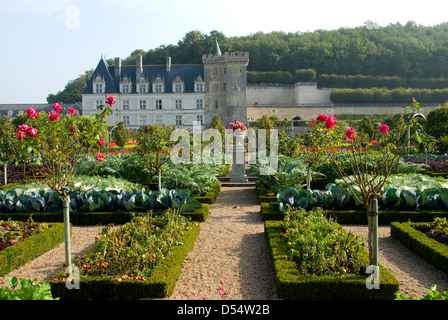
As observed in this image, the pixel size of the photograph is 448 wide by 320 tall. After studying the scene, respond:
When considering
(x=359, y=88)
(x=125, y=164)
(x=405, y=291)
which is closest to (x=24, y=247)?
(x=405, y=291)

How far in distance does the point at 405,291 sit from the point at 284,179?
517 cm

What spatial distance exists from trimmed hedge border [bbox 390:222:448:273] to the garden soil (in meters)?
0.08

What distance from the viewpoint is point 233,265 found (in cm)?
512

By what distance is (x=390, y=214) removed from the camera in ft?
23.6

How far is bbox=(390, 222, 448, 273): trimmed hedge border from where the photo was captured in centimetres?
487

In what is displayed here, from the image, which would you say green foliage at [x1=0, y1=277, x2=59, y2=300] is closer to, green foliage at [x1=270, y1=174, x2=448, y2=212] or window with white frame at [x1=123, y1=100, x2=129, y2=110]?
green foliage at [x1=270, y1=174, x2=448, y2=212]

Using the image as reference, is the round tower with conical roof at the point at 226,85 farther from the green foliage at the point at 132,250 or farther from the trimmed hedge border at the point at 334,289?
the trimmed hedge border at the point at 334,289

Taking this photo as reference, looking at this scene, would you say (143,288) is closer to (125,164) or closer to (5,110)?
(125,164)

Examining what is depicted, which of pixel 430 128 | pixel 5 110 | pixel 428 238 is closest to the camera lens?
pixel 428 238

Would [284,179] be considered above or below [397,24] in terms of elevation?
below

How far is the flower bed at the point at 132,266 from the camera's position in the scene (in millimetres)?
4105

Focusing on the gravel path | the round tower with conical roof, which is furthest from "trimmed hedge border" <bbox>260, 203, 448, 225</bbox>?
the round tower with conical roof

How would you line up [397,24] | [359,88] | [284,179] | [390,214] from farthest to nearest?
[397,24] → [359,88] → [284,179] → [390,214]

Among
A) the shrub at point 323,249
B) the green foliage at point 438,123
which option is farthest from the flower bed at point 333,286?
the green foliage at point 438,123
